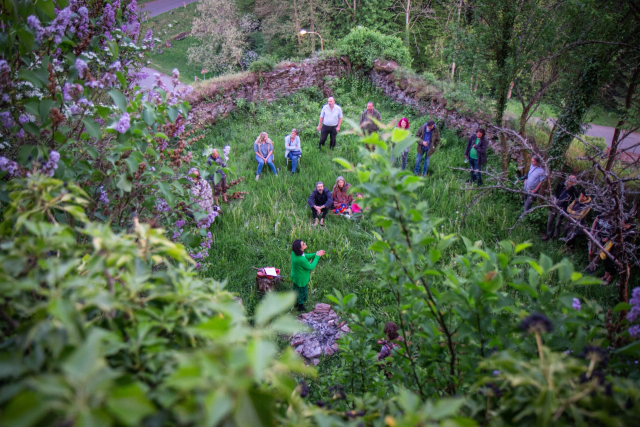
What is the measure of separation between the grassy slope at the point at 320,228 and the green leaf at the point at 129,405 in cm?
413

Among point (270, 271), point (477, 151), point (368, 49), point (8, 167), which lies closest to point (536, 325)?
point (8, 167)

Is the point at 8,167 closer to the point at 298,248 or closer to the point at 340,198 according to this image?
the point at 298,248

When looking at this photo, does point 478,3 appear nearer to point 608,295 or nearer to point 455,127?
point 455,127

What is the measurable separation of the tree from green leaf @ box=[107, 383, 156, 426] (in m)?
18.6

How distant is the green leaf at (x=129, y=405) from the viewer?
67 cm

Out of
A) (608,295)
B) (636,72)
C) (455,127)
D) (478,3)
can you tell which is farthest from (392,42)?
(608,295)

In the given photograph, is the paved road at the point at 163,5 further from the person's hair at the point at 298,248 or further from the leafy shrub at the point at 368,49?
the person's hair at the point at 298,248

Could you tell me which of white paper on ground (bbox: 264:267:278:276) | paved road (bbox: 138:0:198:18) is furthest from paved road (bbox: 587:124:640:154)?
paved road (bbox: 138:0:198:18)

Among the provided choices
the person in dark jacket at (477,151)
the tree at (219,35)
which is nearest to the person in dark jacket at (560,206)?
the person in dark jacket at (477,151)

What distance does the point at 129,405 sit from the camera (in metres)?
0.69

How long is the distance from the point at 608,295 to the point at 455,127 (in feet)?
19.0

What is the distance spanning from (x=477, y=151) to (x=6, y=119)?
766cm

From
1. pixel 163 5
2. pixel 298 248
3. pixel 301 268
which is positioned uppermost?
pixel 163 5

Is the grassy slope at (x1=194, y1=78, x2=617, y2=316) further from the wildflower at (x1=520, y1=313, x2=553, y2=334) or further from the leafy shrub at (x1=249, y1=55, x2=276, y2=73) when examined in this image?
the wildflower at (x1=520, y1=313, x2=553, y2=334)
